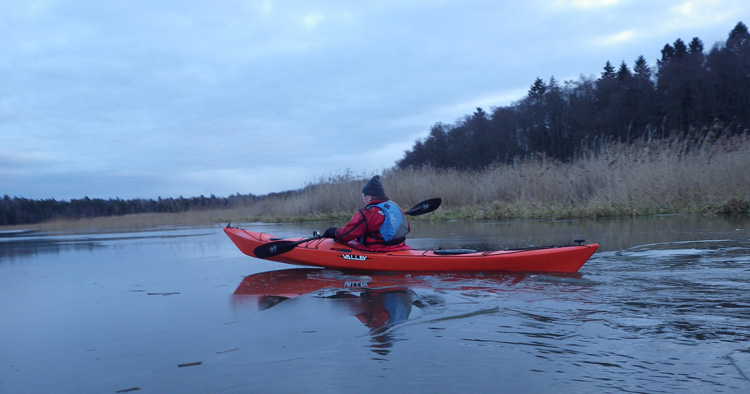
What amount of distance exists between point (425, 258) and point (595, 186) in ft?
27.9

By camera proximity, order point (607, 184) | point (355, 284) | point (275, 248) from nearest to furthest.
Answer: point (355, 284)
point (275, 248)
point (607, 184)

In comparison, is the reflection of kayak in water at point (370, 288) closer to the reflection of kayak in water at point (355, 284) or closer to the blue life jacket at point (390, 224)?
the reflection of kayak in water at point (355, 284)

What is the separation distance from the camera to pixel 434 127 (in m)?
41.6

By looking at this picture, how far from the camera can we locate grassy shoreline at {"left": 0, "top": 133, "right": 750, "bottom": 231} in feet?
36.9

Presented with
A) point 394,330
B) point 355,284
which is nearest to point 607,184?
point 355,284

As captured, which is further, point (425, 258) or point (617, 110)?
point (617, 110)

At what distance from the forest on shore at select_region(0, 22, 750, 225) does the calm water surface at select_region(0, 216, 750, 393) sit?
5531mm

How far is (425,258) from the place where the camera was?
5824mm

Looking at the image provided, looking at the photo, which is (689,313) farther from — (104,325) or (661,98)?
(661,98)

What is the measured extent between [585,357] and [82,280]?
568 cm

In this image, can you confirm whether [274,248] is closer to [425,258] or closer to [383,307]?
[425,258]

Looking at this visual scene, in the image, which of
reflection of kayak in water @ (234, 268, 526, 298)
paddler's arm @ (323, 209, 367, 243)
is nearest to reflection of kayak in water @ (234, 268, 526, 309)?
reflection of kayak in water @ (234, 268, 526, 298)

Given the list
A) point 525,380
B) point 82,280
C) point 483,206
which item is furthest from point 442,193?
point 525,380

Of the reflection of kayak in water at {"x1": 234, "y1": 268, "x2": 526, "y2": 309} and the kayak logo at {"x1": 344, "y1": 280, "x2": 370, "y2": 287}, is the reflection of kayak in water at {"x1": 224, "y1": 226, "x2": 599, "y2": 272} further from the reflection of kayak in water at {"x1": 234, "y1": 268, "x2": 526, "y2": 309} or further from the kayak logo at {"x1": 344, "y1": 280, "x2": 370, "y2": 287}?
the kayak logo at {"x1": 344, "y1": 280, "x2": 370, "y2": 287}
